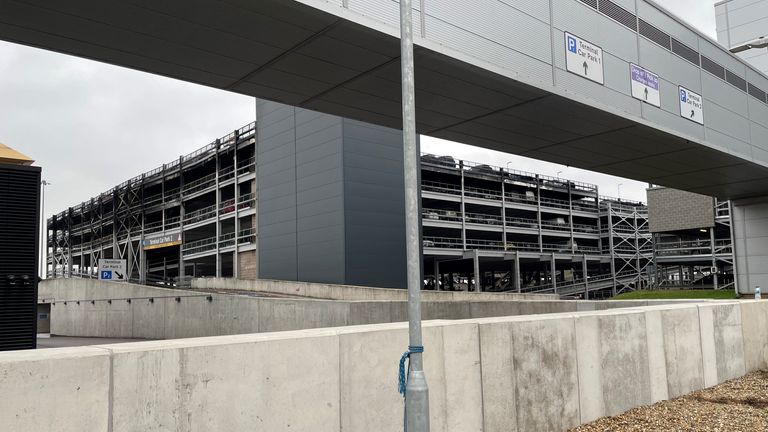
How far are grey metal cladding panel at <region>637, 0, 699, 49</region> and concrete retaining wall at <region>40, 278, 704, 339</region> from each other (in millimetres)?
9062

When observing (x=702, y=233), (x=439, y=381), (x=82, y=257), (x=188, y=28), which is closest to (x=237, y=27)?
(x=188, y=28)

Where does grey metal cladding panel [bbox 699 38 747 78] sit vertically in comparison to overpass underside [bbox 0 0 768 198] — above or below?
above

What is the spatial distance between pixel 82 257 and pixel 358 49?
97960mm

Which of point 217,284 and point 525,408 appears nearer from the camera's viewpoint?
point 525,408

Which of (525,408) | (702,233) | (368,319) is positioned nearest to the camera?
(525,408)

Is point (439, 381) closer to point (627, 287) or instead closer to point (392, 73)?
point (392, 73)

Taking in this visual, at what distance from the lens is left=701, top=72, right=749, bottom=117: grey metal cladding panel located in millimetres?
20891

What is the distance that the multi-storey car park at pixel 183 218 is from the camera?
5750cm

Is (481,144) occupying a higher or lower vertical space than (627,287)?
higher

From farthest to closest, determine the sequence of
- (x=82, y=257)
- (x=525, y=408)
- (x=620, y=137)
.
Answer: (x=82, y=257), (x=620, y=137), (x=525, y=408)

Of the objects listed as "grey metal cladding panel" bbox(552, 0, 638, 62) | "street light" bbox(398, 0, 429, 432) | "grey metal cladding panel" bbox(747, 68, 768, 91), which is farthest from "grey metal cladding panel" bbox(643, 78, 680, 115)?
"street light" bbox(398, 0, 429, 432)

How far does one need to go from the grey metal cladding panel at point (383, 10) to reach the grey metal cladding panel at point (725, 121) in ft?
46.0

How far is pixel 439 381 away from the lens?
6.62 meters

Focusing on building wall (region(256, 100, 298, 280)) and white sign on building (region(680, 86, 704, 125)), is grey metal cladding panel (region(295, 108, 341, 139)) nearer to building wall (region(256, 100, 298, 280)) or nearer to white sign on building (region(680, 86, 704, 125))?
building wall (region(256, 100, 298, 280))
